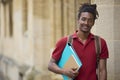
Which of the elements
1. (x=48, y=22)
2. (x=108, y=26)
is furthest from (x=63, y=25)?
(x=108, y=26)

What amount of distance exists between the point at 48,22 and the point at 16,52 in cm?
422

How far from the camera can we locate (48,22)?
10.0 metres

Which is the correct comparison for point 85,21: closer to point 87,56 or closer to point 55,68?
point 87,56

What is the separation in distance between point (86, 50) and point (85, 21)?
246 millimetres

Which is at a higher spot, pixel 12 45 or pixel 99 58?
pixel 99 58

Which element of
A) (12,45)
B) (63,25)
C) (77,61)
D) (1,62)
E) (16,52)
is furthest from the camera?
(1,62)

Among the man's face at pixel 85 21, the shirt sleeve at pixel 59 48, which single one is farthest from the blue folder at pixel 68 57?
the man's face at pixel 85 21

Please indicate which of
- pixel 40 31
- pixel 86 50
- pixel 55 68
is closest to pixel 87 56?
pixel 86 50

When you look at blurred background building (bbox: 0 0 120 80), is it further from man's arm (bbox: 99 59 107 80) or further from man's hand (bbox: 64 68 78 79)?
man's hand (bbox: 64 68 78 79)

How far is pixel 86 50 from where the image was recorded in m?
3.90

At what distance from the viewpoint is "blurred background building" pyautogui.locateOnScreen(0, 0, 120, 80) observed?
5.55 m

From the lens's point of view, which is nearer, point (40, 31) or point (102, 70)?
point (102, 70)

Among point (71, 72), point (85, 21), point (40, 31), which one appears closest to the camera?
point (71, 72)

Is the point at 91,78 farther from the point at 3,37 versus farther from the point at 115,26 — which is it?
the point at 3,37
